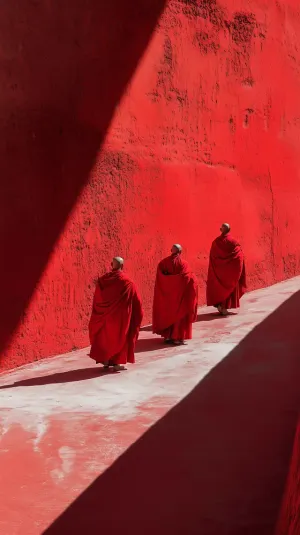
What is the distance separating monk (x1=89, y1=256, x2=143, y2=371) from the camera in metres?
8.59

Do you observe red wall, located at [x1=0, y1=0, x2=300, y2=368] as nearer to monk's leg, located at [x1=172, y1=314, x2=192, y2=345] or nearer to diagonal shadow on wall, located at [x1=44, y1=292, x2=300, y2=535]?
monk's leg, located at [x1=172, y1=314, x2=192, y2=345]

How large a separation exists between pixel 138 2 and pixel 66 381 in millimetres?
6496

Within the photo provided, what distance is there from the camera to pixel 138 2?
1132cm

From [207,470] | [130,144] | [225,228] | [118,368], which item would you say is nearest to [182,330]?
[118,368]

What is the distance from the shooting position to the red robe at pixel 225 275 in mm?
12367

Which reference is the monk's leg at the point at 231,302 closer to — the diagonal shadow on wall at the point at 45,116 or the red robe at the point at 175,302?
the red robe at the point at 175,302

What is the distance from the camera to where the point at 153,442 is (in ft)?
19.4

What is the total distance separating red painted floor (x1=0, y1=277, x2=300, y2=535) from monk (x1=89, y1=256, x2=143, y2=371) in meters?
0.28

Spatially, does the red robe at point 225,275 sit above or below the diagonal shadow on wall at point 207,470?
above

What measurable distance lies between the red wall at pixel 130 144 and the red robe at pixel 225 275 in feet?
2.49

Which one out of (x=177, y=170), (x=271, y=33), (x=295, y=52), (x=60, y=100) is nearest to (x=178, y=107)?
(x=177, y=170)

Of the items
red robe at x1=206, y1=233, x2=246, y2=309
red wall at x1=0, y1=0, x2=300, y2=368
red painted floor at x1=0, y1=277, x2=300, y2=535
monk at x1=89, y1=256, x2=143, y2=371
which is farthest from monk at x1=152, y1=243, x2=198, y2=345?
red robe at x1=206, y1=233, x2=246, y2=309

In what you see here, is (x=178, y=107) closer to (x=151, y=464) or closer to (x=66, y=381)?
(x=66, y=381)

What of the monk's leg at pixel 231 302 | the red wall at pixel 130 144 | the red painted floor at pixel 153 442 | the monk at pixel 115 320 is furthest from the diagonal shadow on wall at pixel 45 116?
the monk's leg at pixel 231 302
